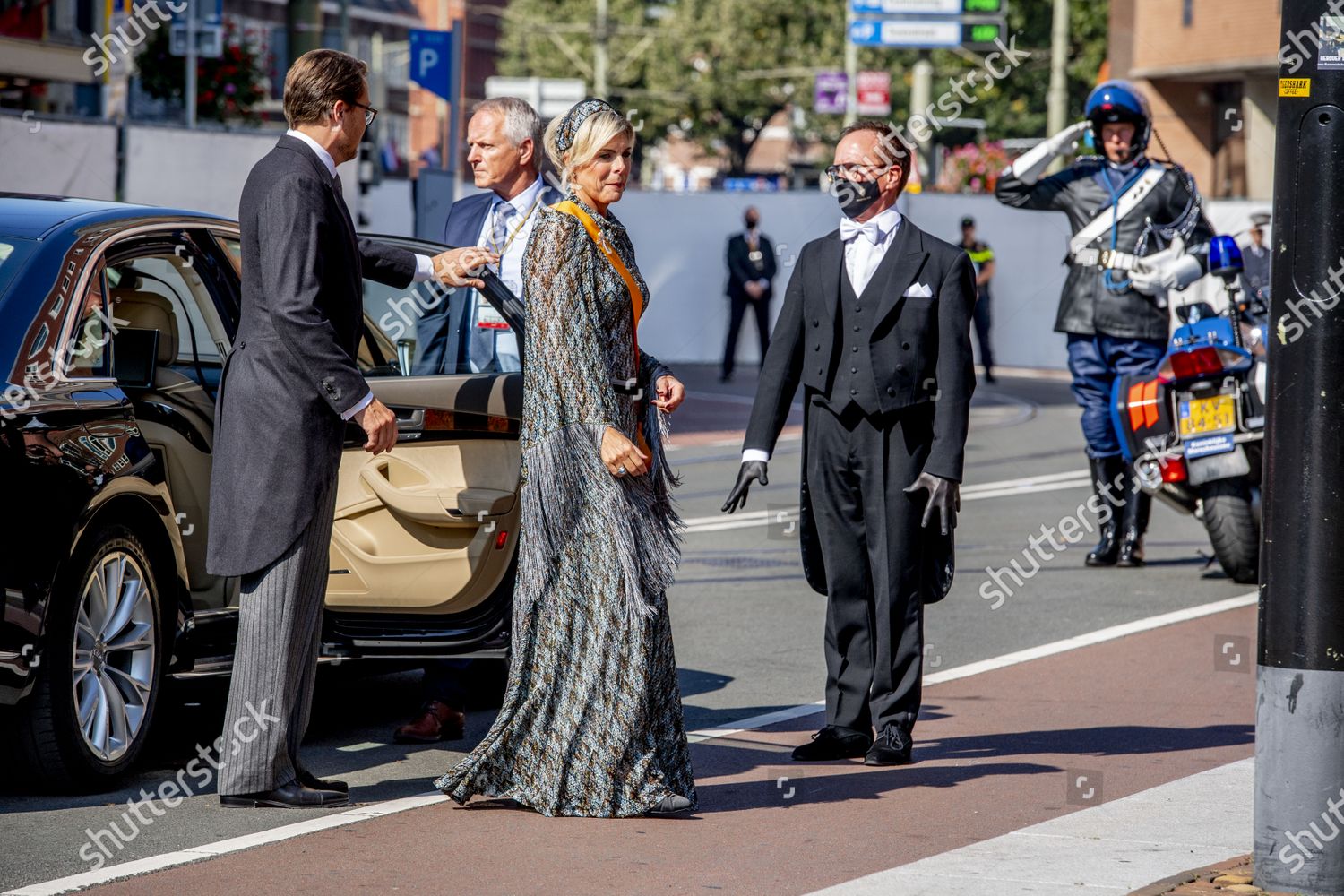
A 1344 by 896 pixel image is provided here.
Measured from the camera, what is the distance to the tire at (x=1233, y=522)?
994 centimetres

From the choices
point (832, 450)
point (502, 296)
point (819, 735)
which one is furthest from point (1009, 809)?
point (502, 296)

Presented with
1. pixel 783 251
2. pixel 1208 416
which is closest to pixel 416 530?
pixel 1208 416

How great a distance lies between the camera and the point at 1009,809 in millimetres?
5570

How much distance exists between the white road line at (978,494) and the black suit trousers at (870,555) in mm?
5436

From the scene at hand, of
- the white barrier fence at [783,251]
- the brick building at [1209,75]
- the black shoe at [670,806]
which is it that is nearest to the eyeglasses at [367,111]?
the black shoe at [670,806]

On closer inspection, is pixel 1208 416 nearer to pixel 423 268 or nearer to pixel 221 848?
pixel 423 268

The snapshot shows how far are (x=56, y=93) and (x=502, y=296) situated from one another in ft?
81.7

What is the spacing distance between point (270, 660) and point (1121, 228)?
6.25 metres

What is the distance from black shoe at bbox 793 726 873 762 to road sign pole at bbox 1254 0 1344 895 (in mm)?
1758

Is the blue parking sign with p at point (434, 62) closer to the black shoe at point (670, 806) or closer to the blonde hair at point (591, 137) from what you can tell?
the blonde hair at point (591, 137)

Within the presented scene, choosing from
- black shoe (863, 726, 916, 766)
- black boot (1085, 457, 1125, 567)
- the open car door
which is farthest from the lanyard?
black boot (1085, 457, 1125, 567)

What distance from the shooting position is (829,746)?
611cm

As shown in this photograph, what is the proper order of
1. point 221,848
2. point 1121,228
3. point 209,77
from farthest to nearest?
point 209,77 → point 1121,228 → point 221,848

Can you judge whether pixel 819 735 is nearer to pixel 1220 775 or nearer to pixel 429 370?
pixel 1220 775
